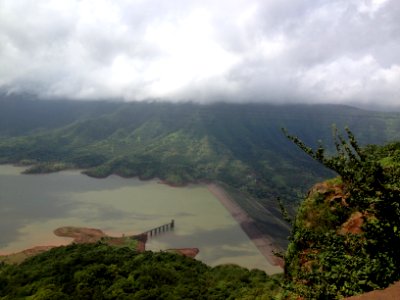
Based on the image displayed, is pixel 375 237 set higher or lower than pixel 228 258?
higher

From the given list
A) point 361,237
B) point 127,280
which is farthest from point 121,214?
point 361,237

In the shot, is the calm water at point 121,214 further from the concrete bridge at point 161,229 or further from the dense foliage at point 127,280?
the dense foliage at point 127,280

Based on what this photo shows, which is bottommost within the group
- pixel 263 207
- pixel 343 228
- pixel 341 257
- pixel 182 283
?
pixel 263 207

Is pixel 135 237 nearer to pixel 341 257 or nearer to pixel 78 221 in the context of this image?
pixel 78 221

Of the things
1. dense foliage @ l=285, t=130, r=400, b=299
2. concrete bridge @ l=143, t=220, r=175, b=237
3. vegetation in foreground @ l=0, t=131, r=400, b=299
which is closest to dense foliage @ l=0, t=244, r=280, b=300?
vegetation in foreground @ l=0, t=131, r=400, b=299

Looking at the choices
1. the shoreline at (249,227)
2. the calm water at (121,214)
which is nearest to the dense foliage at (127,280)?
the shoreline at (249,227)

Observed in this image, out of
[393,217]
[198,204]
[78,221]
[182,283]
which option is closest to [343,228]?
[393,217]

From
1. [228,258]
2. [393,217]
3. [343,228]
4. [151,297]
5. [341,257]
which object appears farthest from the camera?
[228,258]
